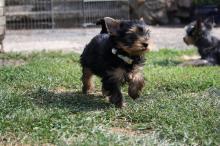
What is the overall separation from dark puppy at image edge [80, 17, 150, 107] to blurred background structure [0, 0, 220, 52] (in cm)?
824

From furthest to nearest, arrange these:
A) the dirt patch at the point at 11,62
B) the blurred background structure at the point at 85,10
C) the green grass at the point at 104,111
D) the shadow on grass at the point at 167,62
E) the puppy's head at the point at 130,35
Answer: the blurred background structure at the point at 85,10
the shadow on grass at the point at 167,62
the dirt patch at the point at 11,62
the puppy's head at the point at 130,35
the green grass at the point at 104,111

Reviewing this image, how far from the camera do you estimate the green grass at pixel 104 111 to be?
5.44 m

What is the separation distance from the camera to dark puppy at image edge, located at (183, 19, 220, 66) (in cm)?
1118

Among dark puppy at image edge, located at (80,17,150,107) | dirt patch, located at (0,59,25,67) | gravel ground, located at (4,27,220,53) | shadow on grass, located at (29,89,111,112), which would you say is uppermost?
dark puppy at image edge, located at (80,17,150,107)

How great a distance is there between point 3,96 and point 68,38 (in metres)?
7.41

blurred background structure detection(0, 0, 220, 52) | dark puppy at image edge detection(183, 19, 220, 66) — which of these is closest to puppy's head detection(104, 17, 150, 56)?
dark puppy at image edge detection(183, 19, 220, 66)

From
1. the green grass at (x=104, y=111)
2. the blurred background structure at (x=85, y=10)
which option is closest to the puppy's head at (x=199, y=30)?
the green grass at (x=104, y=111)

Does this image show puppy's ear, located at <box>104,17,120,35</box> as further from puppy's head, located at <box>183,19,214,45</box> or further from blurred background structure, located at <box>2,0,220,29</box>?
blurred background structure, located at <box>2,0,220,29</box>

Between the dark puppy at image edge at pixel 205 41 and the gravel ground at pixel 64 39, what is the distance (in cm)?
155

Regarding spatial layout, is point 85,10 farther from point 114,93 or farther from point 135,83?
point 114,93

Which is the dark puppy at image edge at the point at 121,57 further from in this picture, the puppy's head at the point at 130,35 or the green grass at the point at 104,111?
the green grass at the point at 104,111

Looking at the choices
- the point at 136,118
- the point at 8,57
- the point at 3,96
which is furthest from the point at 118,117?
the point at 8,57

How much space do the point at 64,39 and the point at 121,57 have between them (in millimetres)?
7676

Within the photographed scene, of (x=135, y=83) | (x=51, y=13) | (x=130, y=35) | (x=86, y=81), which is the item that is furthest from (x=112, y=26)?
(x=51, y=13)
